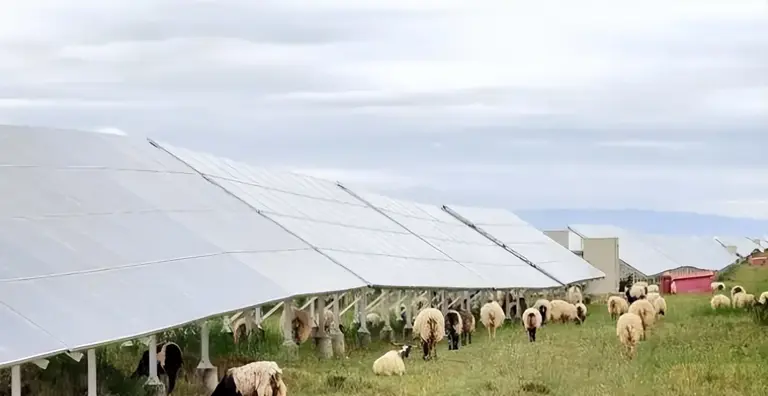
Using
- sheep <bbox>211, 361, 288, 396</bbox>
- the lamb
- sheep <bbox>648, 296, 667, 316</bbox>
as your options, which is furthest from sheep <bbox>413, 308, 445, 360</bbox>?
sheep <bbox>648, 296, 667, 316</bbox>

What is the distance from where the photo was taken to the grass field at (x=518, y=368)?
18500 mm

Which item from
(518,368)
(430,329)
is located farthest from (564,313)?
(518,368)

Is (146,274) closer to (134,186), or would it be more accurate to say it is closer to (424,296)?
(134,186)

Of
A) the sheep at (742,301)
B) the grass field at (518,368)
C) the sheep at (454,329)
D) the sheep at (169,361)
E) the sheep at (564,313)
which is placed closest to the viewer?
the grass field at (518,368)

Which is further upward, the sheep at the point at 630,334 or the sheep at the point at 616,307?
the sheep at the point at 616,307

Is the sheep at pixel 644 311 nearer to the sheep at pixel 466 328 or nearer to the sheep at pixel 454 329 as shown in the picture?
the sheep at pixel 466 328

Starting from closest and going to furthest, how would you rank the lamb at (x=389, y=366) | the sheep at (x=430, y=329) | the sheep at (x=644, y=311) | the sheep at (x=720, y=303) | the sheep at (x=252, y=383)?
the sheep at (x=252, y=383)
the lamb at (x=389, y=366)
the sheep at (x=430, y=329)
the sheep at (x=644, y=311)
the sheep at (x=720, y=303)

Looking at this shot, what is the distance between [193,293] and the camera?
55.3ft

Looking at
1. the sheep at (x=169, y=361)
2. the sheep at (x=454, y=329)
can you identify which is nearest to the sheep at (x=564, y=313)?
the sheep at (x=454, y=329)

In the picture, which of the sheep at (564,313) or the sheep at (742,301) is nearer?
the sheep at (564,313)

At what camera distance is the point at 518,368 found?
22250 mm

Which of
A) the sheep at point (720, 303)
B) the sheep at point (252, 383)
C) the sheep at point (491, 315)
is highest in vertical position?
the sheep at point (720, 303)

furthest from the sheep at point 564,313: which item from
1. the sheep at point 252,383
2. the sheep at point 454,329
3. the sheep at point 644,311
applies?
the sheep at point 252,383

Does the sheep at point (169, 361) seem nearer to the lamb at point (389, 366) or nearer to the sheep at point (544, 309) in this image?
the lamb at point (389, 366)
